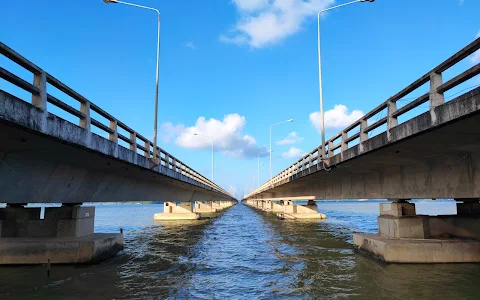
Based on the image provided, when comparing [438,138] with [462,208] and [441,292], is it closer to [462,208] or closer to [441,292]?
[441,292]

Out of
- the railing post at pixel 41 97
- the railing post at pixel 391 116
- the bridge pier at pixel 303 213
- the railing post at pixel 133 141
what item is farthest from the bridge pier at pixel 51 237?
the bridge pier at pixel 303 213

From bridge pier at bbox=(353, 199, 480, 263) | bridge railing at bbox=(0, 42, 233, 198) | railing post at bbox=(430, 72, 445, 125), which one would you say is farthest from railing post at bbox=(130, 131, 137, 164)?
railing post at bbox=(430, 72, 445, 125)

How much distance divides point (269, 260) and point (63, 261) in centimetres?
876

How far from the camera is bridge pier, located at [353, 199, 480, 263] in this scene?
13.6 meters

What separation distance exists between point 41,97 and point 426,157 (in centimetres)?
1296

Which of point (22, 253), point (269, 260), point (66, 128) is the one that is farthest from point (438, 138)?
point (22, 253)

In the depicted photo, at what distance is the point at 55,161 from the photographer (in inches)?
505

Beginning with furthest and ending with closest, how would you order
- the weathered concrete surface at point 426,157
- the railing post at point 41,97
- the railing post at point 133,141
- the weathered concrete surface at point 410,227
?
the railing post at point 133,141, the weathered concrete surface at point 410,227, the railing post at point 41,97, the weathered concrete surface at point 426,157

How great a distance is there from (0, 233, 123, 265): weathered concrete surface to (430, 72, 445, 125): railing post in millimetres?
13663

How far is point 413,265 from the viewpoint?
524 inches

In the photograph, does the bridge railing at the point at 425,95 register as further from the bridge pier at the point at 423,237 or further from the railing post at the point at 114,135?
the railing post at the point at 114,135

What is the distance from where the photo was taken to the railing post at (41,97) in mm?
9141

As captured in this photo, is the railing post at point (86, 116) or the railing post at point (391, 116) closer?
the railing post at point (86, 116)

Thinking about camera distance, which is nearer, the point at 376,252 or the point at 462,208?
the point at 376,252
